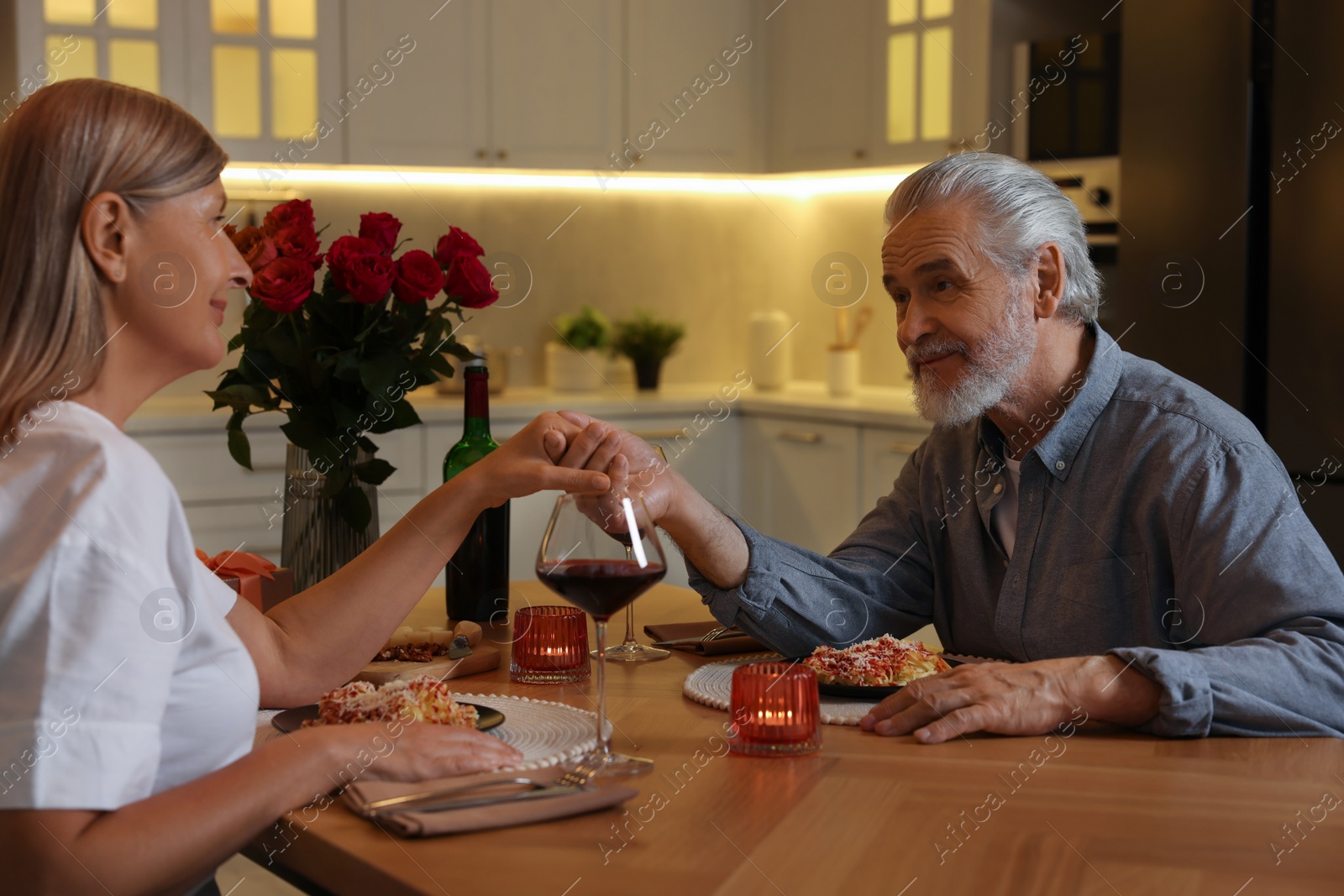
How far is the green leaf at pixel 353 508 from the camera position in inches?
66.6

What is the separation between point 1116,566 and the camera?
4.96 ft

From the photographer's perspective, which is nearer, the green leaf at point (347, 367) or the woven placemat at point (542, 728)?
the woven placemat at point (542, 728)

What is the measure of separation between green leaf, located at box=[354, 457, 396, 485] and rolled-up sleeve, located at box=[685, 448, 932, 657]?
0.42 m

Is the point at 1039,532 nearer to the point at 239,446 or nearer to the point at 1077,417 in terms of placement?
the point at 1077,417

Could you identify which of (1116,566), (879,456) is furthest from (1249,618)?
(879,456)

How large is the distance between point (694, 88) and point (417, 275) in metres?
2.87

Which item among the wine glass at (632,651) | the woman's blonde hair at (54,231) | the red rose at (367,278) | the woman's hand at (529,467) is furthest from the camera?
the red rose at (367,278)

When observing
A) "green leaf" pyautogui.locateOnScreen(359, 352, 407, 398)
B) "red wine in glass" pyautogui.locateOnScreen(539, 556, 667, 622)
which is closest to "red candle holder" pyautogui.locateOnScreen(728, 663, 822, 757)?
"red wine in glass" pyautogui.locateOnScreen(539, 556, 667, 622)

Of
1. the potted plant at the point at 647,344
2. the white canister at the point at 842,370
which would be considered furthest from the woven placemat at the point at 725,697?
the potted plant at the point at 647,344

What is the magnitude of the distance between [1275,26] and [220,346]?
7.40ft

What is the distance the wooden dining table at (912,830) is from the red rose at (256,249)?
0.75 meters

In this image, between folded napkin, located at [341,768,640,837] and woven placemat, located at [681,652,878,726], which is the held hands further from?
folded napkin, located at [341,768,640,837]

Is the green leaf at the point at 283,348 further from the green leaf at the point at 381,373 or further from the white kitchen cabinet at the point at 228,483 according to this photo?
the white kitchen cabinet at the point at 228,483

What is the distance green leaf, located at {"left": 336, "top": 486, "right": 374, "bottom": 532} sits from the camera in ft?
5.55
